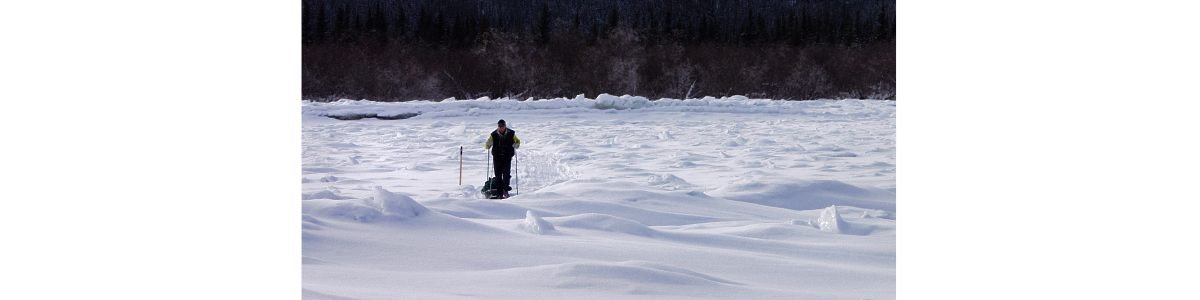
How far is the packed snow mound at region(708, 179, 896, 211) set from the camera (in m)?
4.50

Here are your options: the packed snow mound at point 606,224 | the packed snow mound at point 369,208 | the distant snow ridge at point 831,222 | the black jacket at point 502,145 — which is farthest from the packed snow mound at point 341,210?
the distant snow ridge at point 831,222

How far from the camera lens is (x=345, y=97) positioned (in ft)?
23.4

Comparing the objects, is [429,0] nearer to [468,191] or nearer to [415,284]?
[468,191]

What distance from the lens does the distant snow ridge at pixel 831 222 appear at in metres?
3.54

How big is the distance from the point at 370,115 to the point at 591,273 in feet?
27.3

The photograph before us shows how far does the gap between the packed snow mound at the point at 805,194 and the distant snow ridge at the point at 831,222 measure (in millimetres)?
753

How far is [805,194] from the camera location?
463 cm

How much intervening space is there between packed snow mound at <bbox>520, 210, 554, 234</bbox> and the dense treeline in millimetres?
3118

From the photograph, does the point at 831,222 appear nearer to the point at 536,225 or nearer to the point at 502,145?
the point at 536,225

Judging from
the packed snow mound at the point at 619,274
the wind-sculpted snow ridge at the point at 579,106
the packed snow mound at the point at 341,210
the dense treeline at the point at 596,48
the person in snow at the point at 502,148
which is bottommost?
the packed snow mound at the point at 619,274

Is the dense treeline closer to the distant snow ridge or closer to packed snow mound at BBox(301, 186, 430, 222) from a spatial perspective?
the distant snow ridge

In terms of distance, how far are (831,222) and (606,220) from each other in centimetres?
118

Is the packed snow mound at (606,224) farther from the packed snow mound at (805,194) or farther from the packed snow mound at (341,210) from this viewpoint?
the packed snow mound at (805,194)

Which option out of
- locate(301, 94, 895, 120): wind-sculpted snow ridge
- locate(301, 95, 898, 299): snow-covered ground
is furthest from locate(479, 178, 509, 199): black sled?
locate(301, 94, 895, 120): wind-sculpted snow ridge
